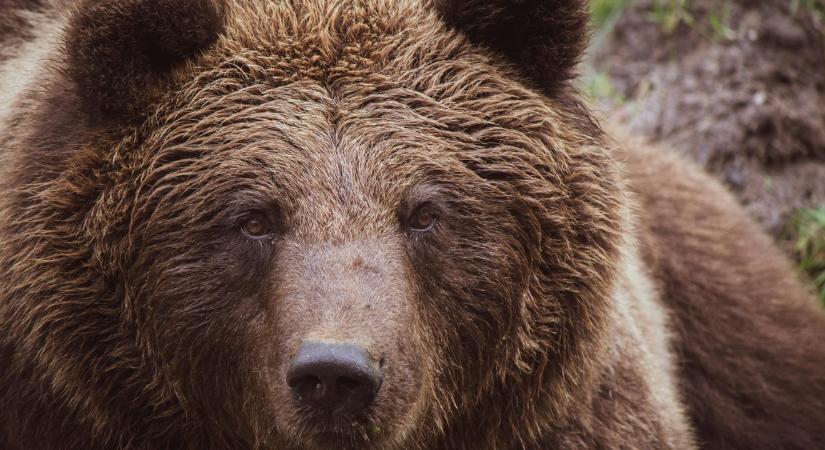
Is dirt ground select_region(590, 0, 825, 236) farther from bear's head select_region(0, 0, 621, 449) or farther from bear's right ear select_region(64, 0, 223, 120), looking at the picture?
bear's right ear select_region(64, 0, 223, 120)

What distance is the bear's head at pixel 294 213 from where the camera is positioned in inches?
183

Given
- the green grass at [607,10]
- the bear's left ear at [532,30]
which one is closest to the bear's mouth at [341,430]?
the bear's left ear at [532,30]

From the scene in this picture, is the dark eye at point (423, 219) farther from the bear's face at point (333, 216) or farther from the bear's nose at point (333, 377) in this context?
the bear's nose at point (333, 377)

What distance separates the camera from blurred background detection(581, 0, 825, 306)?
8.92 metres

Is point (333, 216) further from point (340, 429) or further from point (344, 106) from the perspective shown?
point (340, 429)

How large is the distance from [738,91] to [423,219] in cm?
509

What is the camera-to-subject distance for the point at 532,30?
16.8ft

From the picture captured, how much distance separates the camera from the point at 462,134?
4.97 m

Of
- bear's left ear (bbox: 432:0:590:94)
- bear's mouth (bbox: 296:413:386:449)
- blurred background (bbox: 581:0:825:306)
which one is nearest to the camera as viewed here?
bear's mouth (bbox: 296:413:386:449)

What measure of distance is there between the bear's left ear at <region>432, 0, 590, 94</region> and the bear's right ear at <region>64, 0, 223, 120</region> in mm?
1119

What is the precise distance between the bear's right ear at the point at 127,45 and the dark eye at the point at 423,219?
118 centimetres

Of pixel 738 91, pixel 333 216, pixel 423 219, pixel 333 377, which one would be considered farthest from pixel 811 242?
pixel 333 377

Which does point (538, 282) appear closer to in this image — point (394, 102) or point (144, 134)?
point (394, 102)

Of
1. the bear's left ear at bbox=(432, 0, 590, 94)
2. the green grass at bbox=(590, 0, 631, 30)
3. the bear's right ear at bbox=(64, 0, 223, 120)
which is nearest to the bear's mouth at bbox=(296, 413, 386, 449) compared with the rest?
the bear's right ear at bbox=(64, 0, 223, 120)
